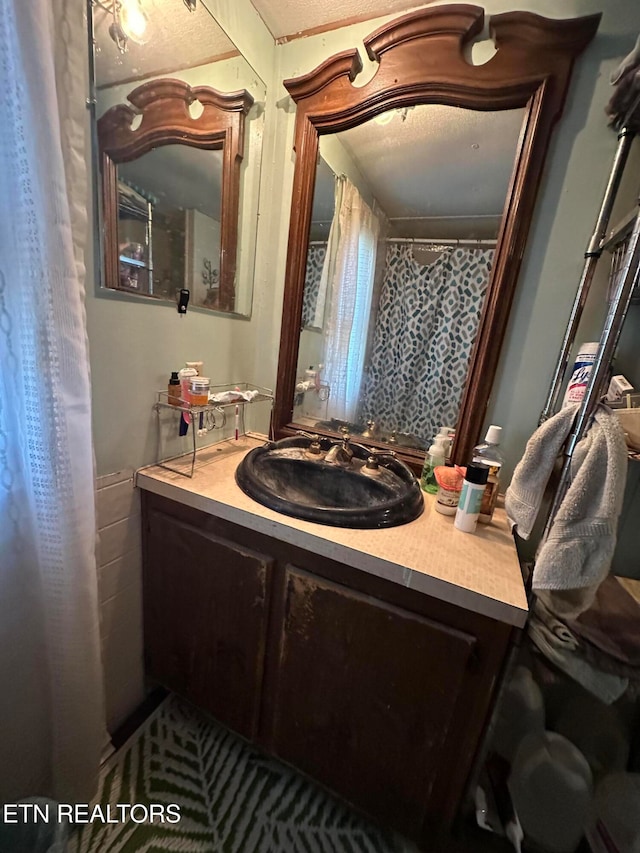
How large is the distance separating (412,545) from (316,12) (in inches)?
56.2

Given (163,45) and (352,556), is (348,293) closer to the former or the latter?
(163,45)

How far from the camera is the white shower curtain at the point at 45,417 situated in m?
Answer: 0.51

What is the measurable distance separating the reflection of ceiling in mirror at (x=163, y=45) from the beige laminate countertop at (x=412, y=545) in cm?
88

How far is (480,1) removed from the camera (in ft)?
2.68

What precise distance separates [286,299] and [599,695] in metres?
1.27

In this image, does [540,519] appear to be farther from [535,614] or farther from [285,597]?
[285,597]

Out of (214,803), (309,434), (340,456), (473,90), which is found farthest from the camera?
(309,434)

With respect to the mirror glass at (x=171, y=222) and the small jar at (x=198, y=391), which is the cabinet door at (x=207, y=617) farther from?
the mirror glass at (x=171, y=222)

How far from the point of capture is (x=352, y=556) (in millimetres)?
691

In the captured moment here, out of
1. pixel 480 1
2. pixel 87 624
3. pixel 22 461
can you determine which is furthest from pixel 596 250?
pixel 87 624

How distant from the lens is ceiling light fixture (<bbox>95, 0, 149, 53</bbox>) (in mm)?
664

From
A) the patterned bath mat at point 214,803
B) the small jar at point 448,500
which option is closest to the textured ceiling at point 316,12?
the small jar at point 448,500

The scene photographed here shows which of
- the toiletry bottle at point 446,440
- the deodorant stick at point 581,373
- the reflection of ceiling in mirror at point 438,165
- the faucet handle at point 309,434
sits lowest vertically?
the faucet handle at point 309,434

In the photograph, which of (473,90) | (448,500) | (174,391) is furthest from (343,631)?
(473,90)
